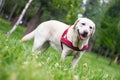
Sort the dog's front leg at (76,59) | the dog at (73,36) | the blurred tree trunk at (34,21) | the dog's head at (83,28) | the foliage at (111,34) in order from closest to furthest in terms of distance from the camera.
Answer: the dog's head at (83,28) → the dog at (73,36) → the dog's front leg at (76,59) → the blurred tree trunk at (34,21) → the foliage at (111,34)

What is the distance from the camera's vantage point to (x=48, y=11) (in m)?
41.7

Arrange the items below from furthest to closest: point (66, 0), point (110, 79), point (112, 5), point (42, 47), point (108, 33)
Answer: point (112, 5) → point (108, 33) → point (66, 0) → point (42, 47) → point (110, 79)

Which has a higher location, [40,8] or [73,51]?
[73,51]

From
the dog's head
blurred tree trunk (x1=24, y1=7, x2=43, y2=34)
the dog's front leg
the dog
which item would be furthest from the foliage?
the dog's head

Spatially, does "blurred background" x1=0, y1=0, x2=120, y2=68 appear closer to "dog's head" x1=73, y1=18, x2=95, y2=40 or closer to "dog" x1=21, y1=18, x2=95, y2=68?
"dog" x1=21, y1=18, x2=95, y2=68

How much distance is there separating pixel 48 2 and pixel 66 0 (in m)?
12.2

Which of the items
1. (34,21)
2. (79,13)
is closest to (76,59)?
(79,13)

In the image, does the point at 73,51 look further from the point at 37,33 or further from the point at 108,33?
the point at 108,33

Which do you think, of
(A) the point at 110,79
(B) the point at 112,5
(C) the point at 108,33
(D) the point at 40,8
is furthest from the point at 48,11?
(A) the point at 110,79

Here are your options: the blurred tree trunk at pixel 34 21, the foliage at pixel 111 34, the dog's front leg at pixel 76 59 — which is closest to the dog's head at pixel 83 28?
the dog's front leg at pixel 76 59

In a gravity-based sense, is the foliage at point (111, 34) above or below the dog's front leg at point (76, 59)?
below

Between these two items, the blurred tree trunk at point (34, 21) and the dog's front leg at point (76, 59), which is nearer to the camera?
the dog's front leg at point (76, 59)

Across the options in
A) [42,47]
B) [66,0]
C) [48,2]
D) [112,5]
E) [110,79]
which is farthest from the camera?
[112,5]

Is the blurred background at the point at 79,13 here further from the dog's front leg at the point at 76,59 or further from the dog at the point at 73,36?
the dog's front leg at the point at 76,59
